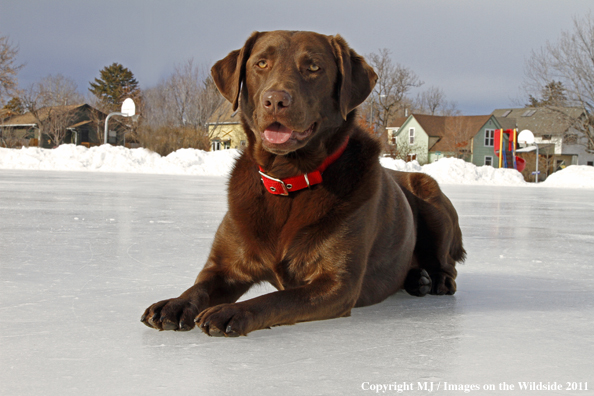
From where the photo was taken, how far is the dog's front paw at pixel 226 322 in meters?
1.97

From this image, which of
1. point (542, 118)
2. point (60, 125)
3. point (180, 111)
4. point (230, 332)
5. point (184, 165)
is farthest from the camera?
point (542, 118)

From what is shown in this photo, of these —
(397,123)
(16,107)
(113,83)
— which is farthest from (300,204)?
(113,83)

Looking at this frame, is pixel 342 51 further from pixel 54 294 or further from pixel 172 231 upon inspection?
pixel 172 231

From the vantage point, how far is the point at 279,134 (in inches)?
103

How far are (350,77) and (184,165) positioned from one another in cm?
1970

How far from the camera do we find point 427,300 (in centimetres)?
300

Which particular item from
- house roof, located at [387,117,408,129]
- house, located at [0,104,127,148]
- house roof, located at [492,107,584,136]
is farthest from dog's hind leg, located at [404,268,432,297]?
house roof, located at [387,117,408,129]

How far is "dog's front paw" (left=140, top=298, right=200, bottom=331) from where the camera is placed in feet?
6.81

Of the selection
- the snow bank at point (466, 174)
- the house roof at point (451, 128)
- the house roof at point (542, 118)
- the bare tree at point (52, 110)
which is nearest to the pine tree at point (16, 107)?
the bare tree at point (52, 110)

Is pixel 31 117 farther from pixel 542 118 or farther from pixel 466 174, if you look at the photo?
pixel 542 118

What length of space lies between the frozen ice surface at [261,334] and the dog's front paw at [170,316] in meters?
0.04

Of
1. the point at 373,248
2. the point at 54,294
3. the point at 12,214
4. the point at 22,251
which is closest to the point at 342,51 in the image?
the point at 373,248

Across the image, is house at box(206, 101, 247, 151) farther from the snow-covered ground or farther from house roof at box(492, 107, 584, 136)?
house roof at box(492, 107, 584, 136)

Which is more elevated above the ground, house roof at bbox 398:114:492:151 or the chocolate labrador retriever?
house roof at bbox 398:114:492:151
